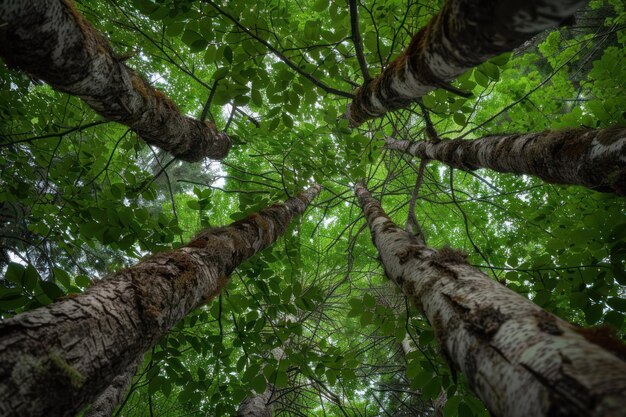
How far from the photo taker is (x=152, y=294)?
132 centimetres

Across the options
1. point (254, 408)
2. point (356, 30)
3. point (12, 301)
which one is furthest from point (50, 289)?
point (254, 408)

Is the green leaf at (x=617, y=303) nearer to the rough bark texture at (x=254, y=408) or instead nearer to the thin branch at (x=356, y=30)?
the thin branch at (x=356, y=30)

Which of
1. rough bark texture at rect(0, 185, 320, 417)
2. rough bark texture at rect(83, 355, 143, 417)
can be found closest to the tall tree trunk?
rough bark texture at rect(83, 355, 143, 417)

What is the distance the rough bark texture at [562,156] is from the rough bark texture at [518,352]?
3.50 feet

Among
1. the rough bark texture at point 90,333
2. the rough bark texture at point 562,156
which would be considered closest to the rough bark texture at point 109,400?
the rough bark texture at point 90,333

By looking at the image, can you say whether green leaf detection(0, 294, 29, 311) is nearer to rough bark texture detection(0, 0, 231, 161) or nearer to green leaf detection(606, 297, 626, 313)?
rough bark texture detection(0, 0, 231, 161)

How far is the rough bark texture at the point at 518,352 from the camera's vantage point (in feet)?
1.83

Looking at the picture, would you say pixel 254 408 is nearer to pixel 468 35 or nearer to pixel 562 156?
pixel 562 156

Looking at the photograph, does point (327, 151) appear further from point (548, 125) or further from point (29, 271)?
point (548, 125)

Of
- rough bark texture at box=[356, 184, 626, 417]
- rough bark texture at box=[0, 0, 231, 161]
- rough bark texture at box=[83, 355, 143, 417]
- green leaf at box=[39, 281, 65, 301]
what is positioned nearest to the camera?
rough bark texture at box=[356, 184, 626, 417]

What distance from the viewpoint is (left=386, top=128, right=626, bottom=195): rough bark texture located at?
5.36 feet

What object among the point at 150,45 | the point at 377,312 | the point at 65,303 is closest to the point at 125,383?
the point at 377,312

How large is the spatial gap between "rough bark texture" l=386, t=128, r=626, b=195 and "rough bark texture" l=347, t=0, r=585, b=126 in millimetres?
1008

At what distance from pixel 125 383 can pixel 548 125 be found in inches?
272
